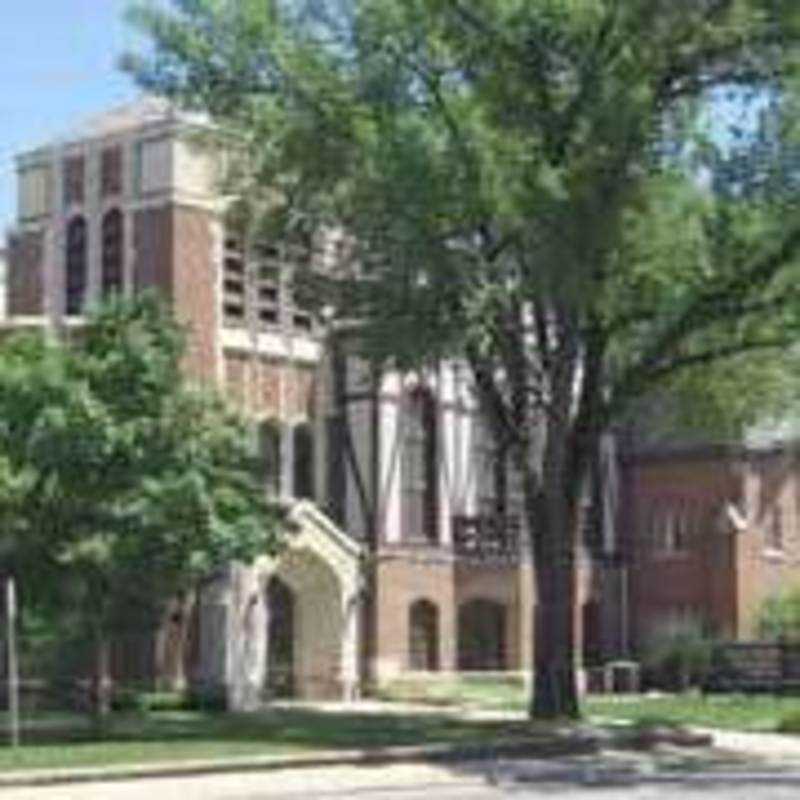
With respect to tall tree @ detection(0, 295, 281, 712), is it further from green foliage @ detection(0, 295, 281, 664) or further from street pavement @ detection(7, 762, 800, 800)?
street pavement @ detection(7, 762, 800, 800)

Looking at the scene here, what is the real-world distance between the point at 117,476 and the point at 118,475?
0.02 metres

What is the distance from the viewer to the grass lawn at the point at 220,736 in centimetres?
2930

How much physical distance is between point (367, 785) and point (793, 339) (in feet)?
39.5

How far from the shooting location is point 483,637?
192 ft

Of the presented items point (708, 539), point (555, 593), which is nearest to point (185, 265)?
point (555, 593)

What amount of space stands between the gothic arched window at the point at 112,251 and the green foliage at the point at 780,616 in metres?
18.5

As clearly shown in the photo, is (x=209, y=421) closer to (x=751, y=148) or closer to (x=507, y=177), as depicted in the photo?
(x=507, y=177)

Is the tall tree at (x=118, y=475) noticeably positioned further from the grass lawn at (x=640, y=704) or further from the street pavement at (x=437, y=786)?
the grass lawn at (x=640, y=704)

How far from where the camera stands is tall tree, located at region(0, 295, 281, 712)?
33938mm

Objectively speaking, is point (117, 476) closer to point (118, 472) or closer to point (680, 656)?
point (118, 472)

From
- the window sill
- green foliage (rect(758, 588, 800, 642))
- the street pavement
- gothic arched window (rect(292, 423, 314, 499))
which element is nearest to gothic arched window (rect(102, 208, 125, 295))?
gothic arched window (rect(292, 423, 314, 499))

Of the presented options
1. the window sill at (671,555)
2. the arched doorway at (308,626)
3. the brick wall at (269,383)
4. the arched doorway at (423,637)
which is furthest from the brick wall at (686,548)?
the brick wall at (269,383)

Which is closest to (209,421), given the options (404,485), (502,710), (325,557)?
(502,710)

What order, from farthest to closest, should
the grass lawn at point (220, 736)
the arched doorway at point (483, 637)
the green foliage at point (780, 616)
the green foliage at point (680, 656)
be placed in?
1. the green foliage at point (780, 616)
2. the arched doorway at point (483, 637)
3. the green foliage at point (680, 656)
4. the grass lawn at point (220, 736)
